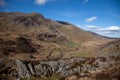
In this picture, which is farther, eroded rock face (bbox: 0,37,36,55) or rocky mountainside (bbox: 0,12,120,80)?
eroded rock face (bbox: 0,37,36,55)

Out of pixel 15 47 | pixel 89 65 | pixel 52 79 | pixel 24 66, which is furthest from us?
pixel 15 47

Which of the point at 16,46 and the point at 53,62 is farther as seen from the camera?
the point at 16,46

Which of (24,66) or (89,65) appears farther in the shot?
(24,66)

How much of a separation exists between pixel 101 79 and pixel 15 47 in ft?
451

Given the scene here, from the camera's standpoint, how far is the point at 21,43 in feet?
559

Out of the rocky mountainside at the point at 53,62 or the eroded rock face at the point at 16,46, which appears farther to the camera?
the eroded rock face at the point at 16,46

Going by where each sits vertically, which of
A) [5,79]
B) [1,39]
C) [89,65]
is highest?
[1,39]

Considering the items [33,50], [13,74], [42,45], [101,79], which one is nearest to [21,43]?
[33,50]

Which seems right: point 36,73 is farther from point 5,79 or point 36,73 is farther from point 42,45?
point 42,45

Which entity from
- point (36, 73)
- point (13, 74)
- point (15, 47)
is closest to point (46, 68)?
point (36, 73)

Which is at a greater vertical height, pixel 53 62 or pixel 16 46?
pixel 16 46

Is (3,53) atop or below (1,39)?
below

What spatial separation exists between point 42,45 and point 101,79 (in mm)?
164574

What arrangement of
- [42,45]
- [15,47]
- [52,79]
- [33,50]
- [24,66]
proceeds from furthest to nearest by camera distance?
[42,45] → [33,50] → [15,47] → [24,66] → [52,79]
